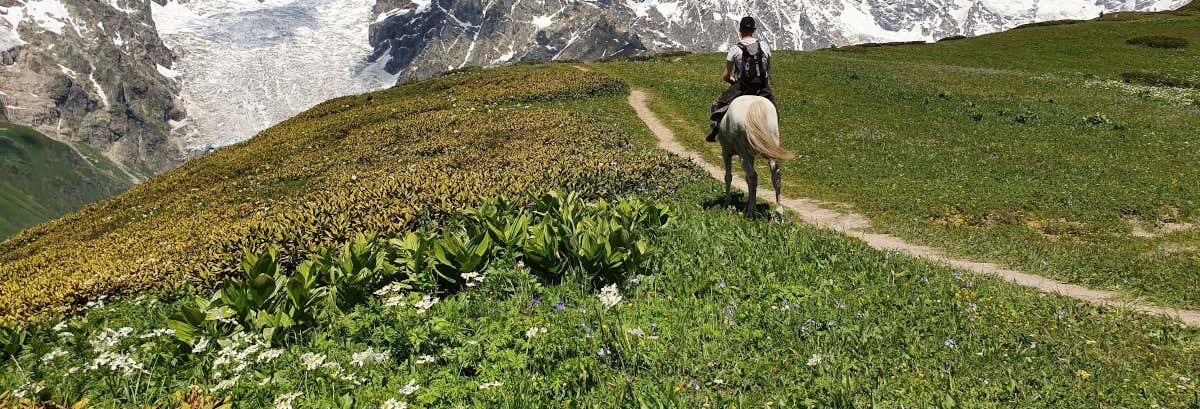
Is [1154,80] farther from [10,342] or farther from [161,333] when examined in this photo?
[10,342]

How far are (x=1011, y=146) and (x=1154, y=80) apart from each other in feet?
76.5

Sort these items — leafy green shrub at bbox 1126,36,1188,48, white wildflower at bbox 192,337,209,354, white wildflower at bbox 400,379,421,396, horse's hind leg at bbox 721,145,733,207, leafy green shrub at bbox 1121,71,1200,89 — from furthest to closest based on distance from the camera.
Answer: leafy green shrub at bbox 1126,36,1188,48 < leafy green shrub at bbox 1121,71,1200,89 < horse's hind leg at bbox 721,145,733,207 < white wildflower at bbox 192,337,209,354 < white wildflower at bbox 400,379,421,396

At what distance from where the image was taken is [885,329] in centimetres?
700

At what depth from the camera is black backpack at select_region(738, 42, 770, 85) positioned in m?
13.9

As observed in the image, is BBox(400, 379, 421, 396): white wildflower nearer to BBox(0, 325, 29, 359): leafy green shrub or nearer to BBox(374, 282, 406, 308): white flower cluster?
BBox(374, 282, 406, 308): white flower cluster

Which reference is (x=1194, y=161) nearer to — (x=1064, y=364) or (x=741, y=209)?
(x=741, y=209)

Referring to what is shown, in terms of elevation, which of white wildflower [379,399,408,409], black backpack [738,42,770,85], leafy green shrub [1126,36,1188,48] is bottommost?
white wildflower [379,399,408,409]

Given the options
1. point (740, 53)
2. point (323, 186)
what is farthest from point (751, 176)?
point (323, 186)

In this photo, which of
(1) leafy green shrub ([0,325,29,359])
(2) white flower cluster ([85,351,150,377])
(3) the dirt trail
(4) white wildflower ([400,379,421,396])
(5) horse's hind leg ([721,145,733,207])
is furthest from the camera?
(5) horse's hind leg ([721,145,733,207])

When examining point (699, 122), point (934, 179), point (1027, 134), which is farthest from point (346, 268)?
point (1027, 134)

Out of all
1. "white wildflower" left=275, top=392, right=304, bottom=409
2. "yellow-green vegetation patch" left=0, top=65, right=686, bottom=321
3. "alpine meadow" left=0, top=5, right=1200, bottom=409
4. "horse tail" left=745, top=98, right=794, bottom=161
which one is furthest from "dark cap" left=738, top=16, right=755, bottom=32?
"white wildflower" left=275, top=392, right=304, bottom=409

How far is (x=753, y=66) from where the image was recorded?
45.8 ft

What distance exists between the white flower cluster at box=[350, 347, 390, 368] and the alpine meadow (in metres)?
0.05

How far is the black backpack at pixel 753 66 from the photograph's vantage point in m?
13.9
